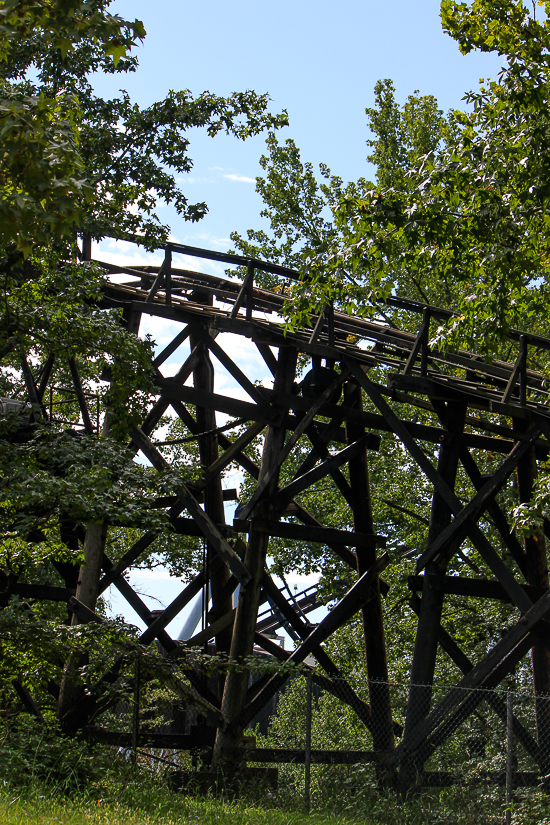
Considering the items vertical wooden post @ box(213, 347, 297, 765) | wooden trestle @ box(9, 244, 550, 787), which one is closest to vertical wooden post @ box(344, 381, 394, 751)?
wooden trestle @ box(9, 244, 550, 787)

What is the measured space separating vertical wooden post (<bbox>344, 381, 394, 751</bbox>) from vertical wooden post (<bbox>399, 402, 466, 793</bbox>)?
615 millimetres

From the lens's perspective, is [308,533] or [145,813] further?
[308,533]

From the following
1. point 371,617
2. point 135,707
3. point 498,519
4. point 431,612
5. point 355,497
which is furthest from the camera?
point 355,497

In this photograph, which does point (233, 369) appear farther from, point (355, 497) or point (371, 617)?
point (371, 617)

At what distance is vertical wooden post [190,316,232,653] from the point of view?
11.2 metres

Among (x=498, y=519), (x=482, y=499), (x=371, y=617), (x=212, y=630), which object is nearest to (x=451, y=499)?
(x=482, y=499)

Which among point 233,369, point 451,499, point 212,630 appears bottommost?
point 212,630

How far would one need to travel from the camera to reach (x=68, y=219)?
500 centimetres

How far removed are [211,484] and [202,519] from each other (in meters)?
1.47

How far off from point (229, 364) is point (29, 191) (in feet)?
19.0

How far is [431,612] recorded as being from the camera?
9.43 meters

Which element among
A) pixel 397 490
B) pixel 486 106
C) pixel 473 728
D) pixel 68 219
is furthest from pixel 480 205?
pixel 397 490

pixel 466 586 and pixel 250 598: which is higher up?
pixel 466 586

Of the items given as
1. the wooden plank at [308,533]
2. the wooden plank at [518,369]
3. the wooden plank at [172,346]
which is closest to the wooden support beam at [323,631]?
the wooden plank at [308,533]
